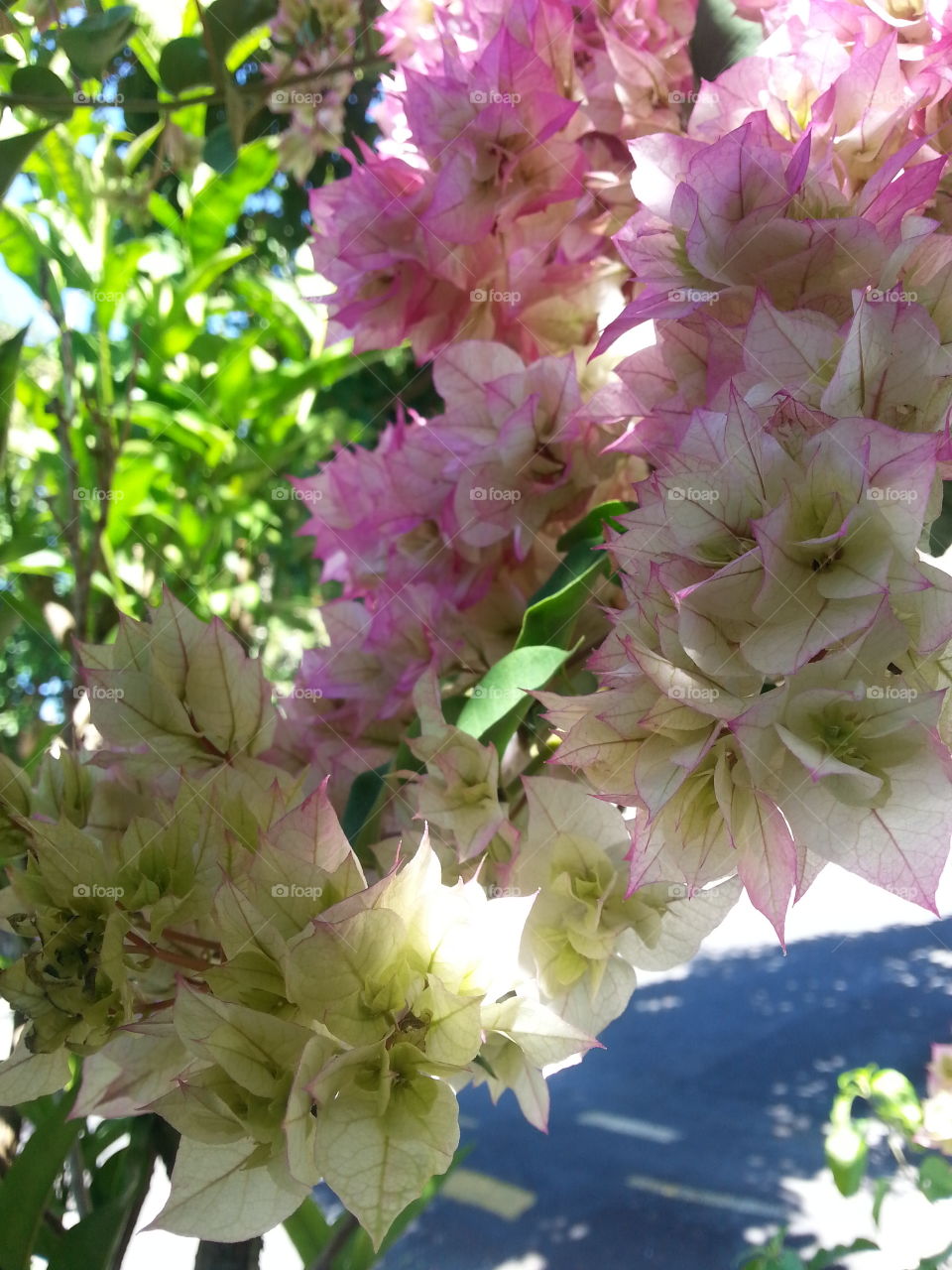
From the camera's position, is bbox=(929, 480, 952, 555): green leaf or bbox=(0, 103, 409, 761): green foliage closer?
bbox=(929, 480, 952, 555): green leaf

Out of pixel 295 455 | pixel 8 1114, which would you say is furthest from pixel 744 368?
pixel 295 455

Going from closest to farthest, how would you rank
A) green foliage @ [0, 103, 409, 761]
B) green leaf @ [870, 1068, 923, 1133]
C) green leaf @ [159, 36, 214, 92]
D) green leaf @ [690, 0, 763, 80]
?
1. green leaf @ [690, 0, 763, 80]
2. green leaf @ [159, 36, 214, 92]
3. green foliage @ [0, 103, 409, 761]
4. green leaf @ [870, 1068, 923, 1133]

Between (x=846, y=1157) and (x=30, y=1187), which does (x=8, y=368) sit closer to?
(x=30, y=1187)

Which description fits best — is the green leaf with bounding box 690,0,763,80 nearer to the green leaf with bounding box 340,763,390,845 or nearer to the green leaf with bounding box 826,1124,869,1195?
the green leaf with bounding box 340,763,390,845

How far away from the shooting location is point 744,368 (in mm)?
223

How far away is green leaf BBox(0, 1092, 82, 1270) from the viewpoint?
32 cm

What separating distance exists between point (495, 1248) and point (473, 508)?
2110 millimetres

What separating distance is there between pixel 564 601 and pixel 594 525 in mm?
33

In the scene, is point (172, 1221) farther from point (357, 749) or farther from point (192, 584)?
point (192, 584)

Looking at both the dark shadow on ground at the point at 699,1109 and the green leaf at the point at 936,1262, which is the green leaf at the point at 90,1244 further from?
the dark shadow on ground at the point at 699,1109

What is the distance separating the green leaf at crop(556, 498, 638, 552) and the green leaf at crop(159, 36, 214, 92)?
0.24 m

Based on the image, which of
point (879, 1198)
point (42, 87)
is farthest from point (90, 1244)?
point (879, 1198)

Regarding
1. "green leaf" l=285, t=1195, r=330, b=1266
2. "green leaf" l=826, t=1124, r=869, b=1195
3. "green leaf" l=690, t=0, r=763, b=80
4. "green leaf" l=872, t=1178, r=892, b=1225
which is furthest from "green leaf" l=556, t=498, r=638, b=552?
"green leaf" l=872, t=1178, r=892, b=1225

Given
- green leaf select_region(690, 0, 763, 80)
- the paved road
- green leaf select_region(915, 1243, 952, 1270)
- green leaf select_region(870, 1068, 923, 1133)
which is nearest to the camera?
green leaf select_region(690, 0, 763, 80)
